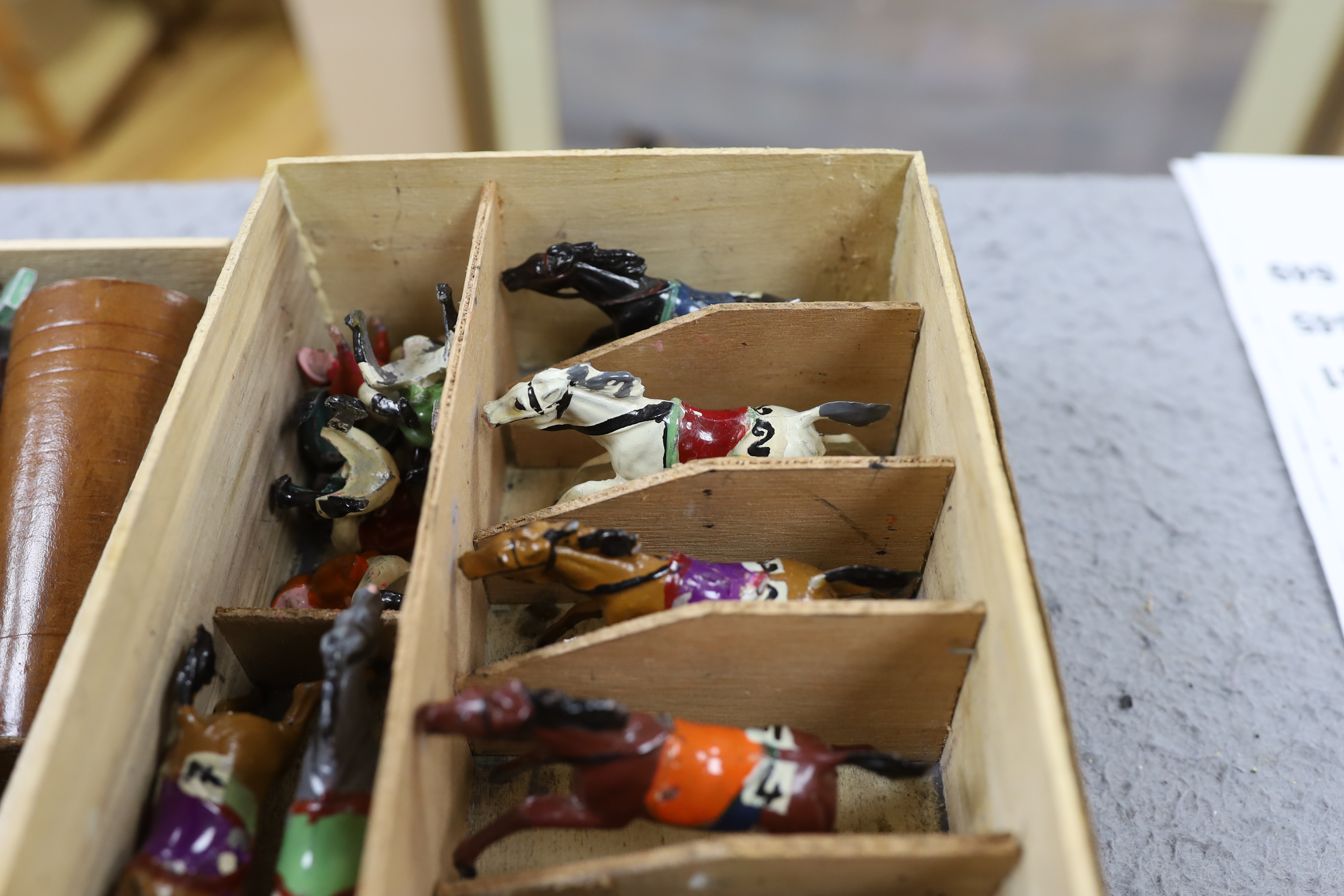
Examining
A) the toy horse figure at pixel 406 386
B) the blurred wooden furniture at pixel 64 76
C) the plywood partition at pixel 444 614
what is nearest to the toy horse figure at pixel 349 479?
the toy horse figure at pixel 406 386

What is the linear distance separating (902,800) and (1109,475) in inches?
27.7

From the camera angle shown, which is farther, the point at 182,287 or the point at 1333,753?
the point at 182,287

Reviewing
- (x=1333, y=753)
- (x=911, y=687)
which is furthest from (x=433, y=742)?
(x=1333, y=753)

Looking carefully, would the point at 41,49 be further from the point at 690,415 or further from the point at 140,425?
the point at 690,415

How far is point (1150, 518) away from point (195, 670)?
127 cm

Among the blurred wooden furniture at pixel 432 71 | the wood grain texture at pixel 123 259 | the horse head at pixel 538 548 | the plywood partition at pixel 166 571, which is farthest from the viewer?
the blurred wooden furniture at pixel 432 71

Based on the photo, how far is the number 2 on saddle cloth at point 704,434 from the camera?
1.14m

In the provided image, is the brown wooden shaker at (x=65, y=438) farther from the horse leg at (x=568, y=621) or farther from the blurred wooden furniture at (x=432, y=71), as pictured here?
the blurred wooden furniture at (x=432, y=71)

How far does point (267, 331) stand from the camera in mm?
1193

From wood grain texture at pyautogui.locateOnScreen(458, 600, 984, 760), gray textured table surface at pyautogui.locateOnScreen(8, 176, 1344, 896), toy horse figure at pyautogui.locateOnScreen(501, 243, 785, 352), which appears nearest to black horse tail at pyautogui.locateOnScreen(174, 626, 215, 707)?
wood grain texture at pyautogui.locateOnScreen(458, 600, 984, 760)

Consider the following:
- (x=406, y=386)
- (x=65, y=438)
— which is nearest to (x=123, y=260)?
(x=65, y=438)

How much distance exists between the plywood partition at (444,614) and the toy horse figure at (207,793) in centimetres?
15

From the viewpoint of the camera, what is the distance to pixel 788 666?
95cm

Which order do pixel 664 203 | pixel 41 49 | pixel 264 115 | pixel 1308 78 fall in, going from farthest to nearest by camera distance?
pixel 264 115, pixel 41 49, pixel 1308 78, pixel 664 203
